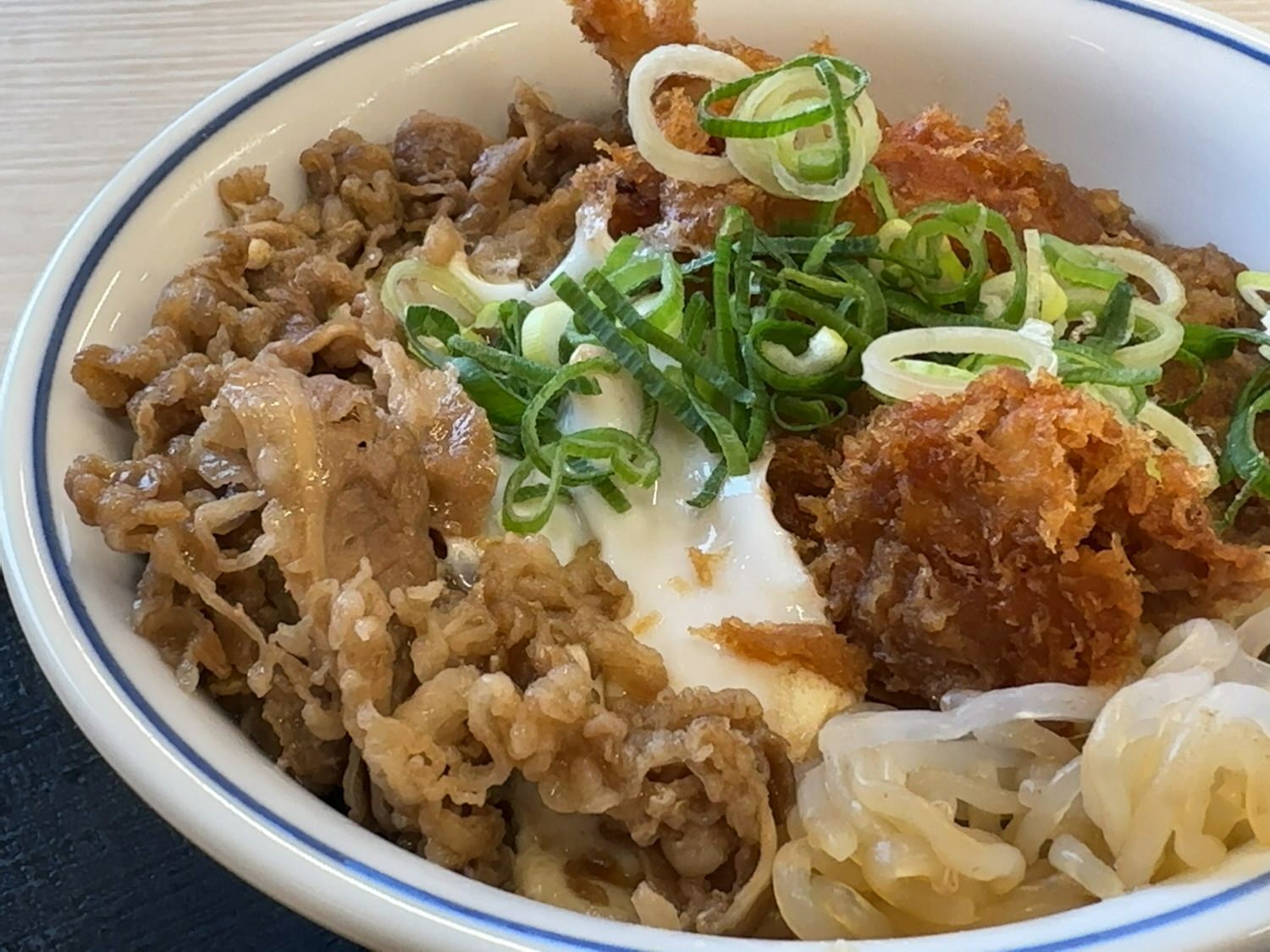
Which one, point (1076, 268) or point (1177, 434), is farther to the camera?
point (1076, 268)

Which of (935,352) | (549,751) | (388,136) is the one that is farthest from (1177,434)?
(388,136)

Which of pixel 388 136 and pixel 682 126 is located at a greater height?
pixel 682 126

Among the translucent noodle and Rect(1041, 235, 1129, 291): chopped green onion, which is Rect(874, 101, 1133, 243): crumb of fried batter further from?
the translucent noodle

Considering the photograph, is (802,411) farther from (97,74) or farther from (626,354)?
(97,74)

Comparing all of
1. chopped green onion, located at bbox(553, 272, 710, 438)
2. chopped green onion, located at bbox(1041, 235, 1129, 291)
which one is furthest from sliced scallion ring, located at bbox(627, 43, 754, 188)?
chopped green onion, located at bbox(1041, 235, 1129, 291)

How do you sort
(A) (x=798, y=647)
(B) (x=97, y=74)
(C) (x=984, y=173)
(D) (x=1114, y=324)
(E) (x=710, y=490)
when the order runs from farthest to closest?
(B) (x=97, y=74) < (C) (x=984, y=173) < (D) (x=1114, y=324) < (E) (x=710, y=490) < (A) (x=798, y=647)

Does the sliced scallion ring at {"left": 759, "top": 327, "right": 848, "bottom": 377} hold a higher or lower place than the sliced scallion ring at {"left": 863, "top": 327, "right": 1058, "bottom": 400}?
lower

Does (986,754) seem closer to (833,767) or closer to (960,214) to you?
(833,767)
